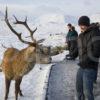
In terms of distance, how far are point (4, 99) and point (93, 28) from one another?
3.35m

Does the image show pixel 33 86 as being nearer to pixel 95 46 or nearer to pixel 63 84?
pixel 63 84

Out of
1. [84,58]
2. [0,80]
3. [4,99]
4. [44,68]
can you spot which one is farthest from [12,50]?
[44,68]

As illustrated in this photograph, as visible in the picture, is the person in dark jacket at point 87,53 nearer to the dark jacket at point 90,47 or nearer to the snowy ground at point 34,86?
the dark jacket at point 90,47

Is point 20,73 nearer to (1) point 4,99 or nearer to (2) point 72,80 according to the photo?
(1) point 4,99

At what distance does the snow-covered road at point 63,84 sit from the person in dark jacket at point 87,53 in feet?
6.59

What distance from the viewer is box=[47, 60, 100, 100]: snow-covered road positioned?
10.7 metres

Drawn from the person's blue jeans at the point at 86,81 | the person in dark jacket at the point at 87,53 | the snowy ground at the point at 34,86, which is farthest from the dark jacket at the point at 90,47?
the snowy ground at the point at 34,86

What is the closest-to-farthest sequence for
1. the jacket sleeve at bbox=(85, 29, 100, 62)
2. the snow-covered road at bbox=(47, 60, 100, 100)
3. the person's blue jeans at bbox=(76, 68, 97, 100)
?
the jacket sleeve at bbox=(85, 29, 100, 62) < the person's blue jeans at bbox=(76, 68, 97, 100) < the snow-covered road at bbox=(47, 60, 100, 100)

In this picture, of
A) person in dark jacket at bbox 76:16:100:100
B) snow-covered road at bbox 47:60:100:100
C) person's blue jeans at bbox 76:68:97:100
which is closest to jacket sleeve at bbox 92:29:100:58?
person in dark jacket at bbox 76:16:100:100

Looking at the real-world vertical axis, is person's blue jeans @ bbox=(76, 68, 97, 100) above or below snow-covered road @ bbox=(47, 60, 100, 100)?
above

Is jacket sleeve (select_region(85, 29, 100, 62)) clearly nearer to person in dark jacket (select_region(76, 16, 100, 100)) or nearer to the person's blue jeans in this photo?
person in dark jacket (select_region(76, 16, 100, 100))

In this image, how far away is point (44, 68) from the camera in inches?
642

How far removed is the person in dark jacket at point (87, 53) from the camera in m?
8.27

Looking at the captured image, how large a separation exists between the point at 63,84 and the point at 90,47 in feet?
14.2
